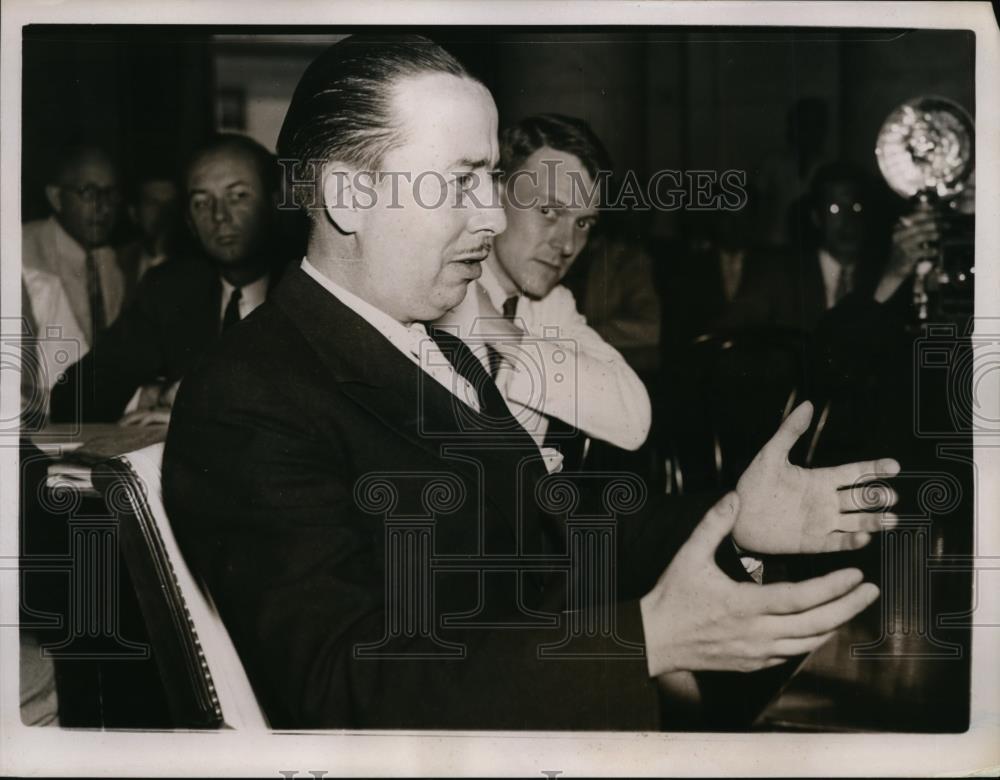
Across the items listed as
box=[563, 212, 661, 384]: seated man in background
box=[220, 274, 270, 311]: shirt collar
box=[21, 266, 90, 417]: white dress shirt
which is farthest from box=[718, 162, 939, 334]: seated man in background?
box=[21, 266, 90, 417]: white dress shirt

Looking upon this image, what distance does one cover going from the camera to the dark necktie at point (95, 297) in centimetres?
218

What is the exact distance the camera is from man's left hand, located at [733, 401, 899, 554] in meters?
2.15

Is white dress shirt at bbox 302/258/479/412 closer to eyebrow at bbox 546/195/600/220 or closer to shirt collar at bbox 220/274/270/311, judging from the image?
shirt collar at bbox 220/274/270/311

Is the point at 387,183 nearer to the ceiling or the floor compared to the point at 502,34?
nearer to the floor

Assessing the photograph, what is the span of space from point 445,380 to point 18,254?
970mm

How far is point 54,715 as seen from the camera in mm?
2244

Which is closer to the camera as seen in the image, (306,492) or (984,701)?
(306,492)

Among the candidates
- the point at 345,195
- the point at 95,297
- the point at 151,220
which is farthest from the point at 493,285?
the point at 95,297

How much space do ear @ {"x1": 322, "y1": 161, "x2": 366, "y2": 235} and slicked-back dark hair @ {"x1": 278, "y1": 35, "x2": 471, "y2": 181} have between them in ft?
0.07

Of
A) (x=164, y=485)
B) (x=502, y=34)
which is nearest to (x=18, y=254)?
(x=164, y=485)

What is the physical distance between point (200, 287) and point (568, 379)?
31.7 inches

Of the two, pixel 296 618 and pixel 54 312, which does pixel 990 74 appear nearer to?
pixel 296 618

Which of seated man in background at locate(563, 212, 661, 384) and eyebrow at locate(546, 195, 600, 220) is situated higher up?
eyebrow at locate(546, 195, 600, 220)

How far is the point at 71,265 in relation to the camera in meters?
2.18
